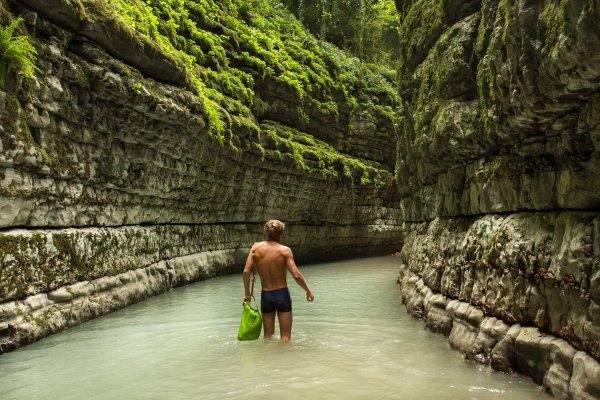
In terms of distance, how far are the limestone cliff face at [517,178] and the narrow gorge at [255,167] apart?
24 mm

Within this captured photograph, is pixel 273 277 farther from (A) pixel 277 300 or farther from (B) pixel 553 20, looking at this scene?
(B) pixel 553 20

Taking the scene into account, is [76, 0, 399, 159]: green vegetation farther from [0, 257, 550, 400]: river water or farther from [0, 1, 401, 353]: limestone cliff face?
[0, 257, 550, 400]: river water

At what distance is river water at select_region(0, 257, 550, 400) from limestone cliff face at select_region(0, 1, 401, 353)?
83 cm

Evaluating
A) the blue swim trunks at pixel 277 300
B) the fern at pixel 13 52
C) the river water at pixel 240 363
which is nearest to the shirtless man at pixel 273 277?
the blue swim trunks at pixel 277 300

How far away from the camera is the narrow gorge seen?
4.18 m

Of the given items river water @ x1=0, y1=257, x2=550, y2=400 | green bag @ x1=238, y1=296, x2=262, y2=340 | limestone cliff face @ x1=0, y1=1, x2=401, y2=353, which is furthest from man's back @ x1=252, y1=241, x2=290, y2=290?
limestone cliff face @ x1=0, y1=1, x2=401, y2=353

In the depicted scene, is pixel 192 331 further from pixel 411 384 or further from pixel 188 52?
pixel 188 52

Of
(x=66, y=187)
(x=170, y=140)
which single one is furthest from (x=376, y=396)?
(x=170, y=140)

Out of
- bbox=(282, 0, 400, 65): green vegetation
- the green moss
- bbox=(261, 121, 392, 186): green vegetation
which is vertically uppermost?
bbox=(282, 0, 400, 65): green vegetation

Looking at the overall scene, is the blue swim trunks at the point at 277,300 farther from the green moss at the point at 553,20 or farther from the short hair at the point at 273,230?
the green moss at the point at 553,20

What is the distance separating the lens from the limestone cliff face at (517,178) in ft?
12.6

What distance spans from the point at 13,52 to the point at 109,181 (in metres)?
3.53

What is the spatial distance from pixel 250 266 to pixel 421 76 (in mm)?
5130

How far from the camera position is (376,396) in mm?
4617
